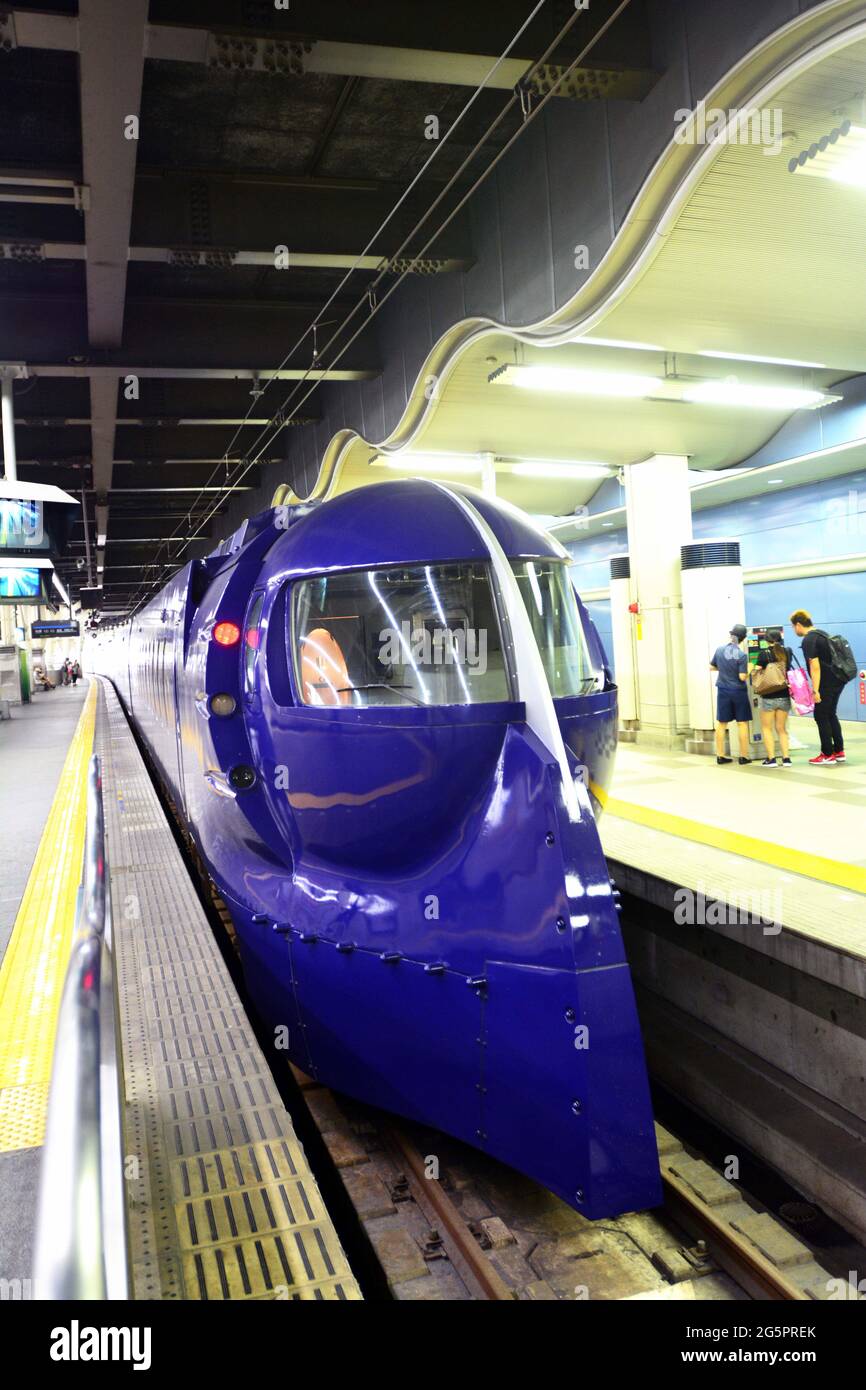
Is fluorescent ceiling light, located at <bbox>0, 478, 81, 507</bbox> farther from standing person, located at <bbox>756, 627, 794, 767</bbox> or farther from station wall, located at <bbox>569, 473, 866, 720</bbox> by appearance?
standing person, located at <bbox>756, 627, 794, 767</bbox>

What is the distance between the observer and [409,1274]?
3.56 meters

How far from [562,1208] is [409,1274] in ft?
2.21

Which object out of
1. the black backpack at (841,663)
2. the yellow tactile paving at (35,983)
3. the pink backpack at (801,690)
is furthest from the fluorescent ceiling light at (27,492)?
the pink backpack at (801,690)

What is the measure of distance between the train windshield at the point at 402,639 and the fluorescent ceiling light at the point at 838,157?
300 centimetres

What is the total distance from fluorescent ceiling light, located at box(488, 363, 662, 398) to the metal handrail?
7.39 metres

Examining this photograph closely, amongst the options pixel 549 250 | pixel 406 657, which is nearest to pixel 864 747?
pixel 549 250

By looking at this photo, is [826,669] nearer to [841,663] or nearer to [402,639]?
[841,663]

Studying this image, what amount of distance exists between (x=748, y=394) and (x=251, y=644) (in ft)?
25.8

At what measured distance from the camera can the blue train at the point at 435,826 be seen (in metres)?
3.32

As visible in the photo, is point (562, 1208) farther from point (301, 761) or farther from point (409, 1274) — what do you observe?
point (301, 761)

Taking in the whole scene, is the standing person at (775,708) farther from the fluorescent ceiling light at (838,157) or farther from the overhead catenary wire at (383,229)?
the fluorescent ceiling light at (838,157)

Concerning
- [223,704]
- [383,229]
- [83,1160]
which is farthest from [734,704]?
[83,1160]

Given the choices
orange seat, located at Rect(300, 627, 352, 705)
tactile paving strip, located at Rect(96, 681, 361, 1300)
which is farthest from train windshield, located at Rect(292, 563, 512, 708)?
tactile paving strip, located at Rect(96, 681, 361, 1300)

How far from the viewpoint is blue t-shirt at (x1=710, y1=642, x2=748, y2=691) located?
1095 centimetres
